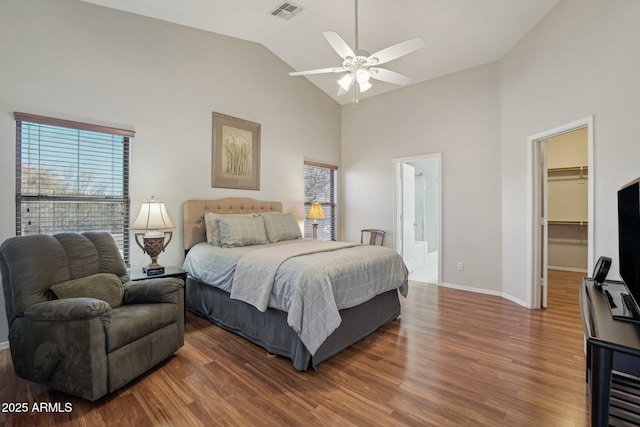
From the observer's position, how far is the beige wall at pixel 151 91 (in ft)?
8.66

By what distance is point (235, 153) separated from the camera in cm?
429

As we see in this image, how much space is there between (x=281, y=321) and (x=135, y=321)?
3.45ft

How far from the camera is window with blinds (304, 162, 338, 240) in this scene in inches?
218

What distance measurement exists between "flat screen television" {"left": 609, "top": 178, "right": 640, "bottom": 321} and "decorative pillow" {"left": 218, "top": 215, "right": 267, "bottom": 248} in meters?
3.10

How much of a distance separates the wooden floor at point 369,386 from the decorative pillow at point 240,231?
0.96 m

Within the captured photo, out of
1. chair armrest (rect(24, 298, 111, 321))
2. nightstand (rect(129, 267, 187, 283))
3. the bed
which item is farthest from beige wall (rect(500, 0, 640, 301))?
nightstand (rect(129, 267, 187, 283))

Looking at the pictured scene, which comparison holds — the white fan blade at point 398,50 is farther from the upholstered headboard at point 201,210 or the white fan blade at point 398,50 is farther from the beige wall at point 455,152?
the upholstered headboard at point 201,210

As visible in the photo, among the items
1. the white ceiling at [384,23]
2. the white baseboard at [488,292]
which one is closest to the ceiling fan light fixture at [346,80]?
the white ceiling at [384,23]

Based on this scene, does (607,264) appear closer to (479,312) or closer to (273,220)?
(479,312)

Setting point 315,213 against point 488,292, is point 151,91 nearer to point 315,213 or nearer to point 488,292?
point 315,213

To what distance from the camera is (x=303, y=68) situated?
499 cm

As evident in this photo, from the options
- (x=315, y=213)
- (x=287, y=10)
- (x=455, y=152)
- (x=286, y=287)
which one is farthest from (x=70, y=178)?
(x=455, y=152)

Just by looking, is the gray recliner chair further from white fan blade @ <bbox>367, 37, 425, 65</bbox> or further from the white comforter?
white fan blade @ <bbox>367, 37, 425, 65</bbox>

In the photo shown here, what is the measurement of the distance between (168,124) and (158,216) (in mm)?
1208
